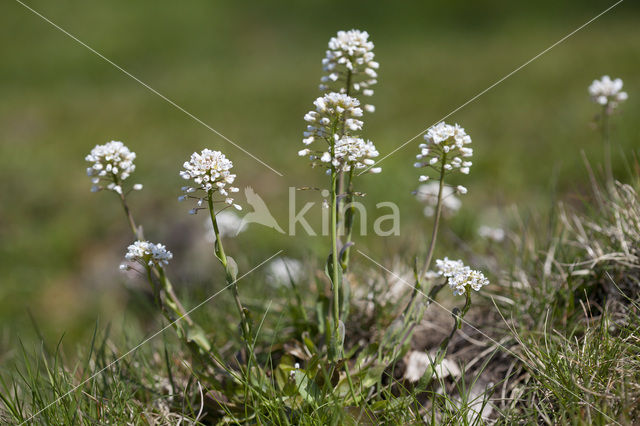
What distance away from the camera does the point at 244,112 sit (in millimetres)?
11461

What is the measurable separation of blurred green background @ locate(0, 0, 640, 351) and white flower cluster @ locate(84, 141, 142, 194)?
4.54 ft

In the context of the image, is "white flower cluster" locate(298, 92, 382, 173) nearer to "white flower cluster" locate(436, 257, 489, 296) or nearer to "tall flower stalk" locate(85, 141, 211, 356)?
"white flower cluster" locate(436, 257, 489, 296)

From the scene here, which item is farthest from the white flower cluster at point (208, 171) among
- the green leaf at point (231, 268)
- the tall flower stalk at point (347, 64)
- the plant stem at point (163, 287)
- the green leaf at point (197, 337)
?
the green leaf at point (197, 337)

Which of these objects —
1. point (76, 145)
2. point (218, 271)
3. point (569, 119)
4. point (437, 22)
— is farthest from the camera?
point (437, 22)

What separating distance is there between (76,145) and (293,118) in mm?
4321

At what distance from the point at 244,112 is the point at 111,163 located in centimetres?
913

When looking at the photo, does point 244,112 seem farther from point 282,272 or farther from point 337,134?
point 337,134

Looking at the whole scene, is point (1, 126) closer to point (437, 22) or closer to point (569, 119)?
point (569, 119)

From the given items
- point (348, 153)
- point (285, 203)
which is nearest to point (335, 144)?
point (348, 153)

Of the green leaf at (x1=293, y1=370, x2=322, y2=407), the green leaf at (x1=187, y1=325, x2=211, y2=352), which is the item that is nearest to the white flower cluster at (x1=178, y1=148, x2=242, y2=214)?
the green leaf at (x1=187, y1=325, x2=211, y2=352)

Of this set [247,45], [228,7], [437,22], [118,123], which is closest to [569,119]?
[118,123]

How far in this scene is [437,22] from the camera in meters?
17.0

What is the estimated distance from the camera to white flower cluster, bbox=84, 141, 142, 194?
248 cm

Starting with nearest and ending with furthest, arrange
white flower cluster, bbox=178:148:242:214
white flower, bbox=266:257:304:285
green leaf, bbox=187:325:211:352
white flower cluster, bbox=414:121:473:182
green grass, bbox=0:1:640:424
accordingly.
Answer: white flower cluster, bbox=178:148:242:214
white flower cluster, bbox=414:121:473:182
green grass, bbox=0:1:640:424
green leaf, bbox=187:325:211:352
white flower, bbox=266:257:304:285
